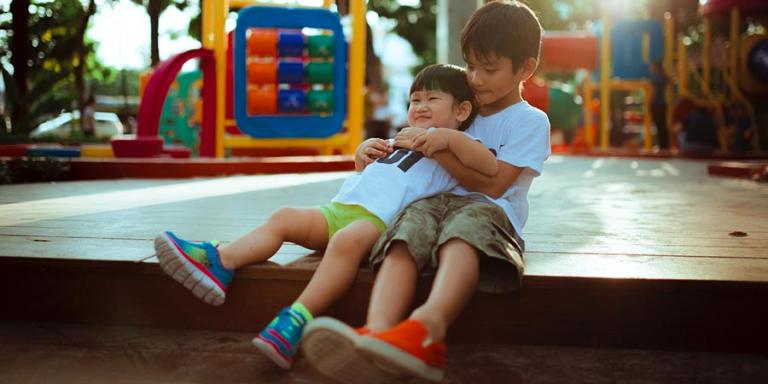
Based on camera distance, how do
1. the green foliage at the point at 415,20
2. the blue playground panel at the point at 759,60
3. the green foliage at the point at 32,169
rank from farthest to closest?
1. the green foliage at the point at 415,20
2. the blue playground panel at the point at 759,60
3. the green foliage at the point at 32,169

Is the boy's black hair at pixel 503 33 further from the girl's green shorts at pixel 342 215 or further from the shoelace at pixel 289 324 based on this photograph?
the shoelace at pixel 289 324

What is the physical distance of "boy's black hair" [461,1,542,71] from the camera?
7.23 ft

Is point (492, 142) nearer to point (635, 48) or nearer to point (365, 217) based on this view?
point (365, 217)

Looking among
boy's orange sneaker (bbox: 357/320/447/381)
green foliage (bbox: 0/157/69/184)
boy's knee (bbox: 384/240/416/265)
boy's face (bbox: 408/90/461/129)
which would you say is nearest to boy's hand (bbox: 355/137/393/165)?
boy's face (bbox: 408/90/461/129)

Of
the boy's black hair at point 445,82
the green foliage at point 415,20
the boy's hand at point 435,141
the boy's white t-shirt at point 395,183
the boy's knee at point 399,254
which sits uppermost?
the green foliage at point 415,20

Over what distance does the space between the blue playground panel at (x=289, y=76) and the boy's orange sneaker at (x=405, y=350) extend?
6.51 m

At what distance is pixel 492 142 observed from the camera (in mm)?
2320

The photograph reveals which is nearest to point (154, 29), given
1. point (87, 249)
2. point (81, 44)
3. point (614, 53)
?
point (81, 44)

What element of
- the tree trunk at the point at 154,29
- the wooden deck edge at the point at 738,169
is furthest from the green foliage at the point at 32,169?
the tree trunk at the point at 154,29

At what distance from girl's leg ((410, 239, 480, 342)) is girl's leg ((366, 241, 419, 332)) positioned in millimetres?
57

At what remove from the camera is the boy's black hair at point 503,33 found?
220 cm

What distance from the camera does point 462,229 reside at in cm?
196

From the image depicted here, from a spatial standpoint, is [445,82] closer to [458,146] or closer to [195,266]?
[458,146]

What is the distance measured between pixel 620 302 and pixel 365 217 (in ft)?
2.37
